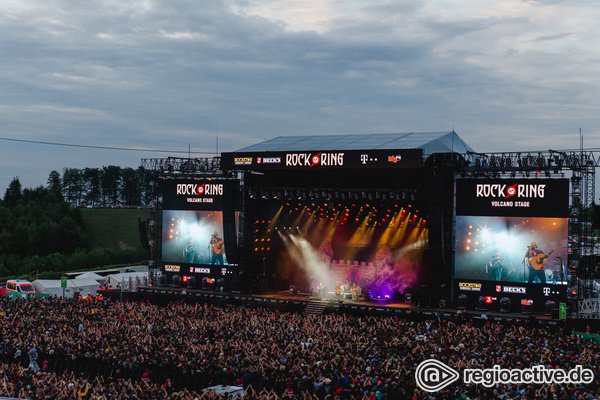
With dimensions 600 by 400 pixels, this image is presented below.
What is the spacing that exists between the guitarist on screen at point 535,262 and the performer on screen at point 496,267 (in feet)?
4.15

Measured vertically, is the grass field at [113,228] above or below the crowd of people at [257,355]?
above

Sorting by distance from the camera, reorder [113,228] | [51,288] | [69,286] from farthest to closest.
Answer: [113,228] → [69,286] → [51,288]

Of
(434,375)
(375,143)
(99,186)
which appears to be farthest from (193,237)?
(99,186)

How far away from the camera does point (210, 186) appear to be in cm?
4069

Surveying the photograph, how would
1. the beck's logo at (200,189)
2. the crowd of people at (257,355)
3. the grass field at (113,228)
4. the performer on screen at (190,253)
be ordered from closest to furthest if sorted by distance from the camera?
the crowd of people at (257,355) → the beck's logo at (200,189) → the performer on screen at (190,253) → the grass field at (113,228)

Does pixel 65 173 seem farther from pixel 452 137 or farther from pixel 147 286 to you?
pixel 452 137

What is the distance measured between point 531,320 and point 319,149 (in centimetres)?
1372

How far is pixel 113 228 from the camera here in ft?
310

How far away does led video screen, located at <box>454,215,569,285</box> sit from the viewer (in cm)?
3145

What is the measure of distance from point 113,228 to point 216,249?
5741cm

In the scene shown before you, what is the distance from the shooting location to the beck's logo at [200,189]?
4044 centimetres

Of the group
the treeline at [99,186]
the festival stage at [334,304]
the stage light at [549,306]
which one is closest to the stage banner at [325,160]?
the festival stage at [334,304]

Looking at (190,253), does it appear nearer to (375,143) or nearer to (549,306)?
(375,143)

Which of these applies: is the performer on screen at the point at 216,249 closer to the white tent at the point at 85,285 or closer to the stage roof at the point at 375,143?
the stage roof at the point at 375,143
